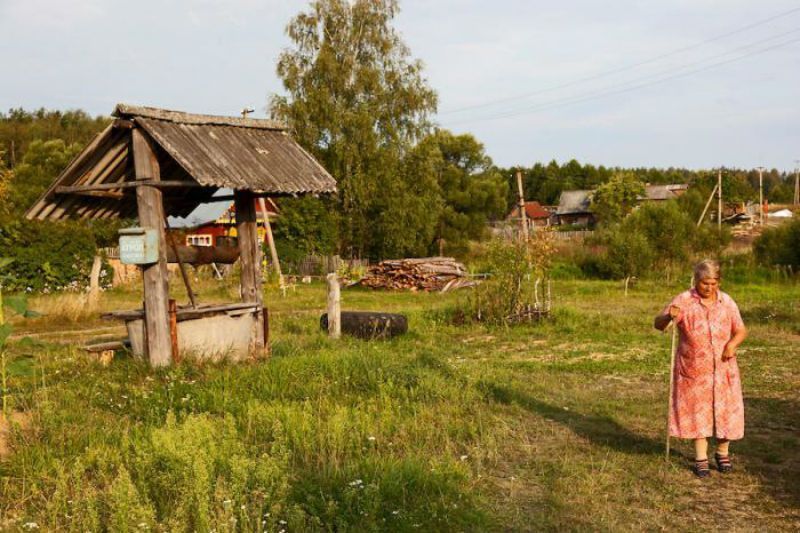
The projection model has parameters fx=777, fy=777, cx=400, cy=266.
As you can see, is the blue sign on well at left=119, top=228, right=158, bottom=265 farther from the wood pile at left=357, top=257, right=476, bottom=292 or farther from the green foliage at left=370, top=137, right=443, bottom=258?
the green foliage at left=370, top=137, right=443, bottom=258

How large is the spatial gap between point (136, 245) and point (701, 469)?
21.6ft

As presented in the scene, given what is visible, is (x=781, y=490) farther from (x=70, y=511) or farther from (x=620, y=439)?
(x=70, y=511)

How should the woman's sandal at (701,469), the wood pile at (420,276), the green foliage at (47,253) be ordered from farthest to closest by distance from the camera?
the wood pile at (420,276) < the green foliage at (47,253) < the woman's sandal at (701,469)

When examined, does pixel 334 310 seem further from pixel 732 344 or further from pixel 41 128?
pixel 41 128

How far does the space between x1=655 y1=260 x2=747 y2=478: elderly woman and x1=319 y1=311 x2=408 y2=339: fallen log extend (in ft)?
26.1

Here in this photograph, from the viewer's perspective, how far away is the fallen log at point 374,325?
1391cm

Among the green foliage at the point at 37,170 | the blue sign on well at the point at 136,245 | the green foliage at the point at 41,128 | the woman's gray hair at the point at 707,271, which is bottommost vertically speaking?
the woman's gray hair at the point at 707,271

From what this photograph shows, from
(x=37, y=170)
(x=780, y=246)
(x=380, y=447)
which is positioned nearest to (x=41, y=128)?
(x=37, y=170)

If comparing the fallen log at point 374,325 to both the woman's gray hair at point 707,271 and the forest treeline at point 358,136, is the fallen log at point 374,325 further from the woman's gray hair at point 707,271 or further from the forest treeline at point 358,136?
the forest treeline at point 358,136

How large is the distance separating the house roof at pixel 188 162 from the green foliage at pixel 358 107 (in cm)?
2455

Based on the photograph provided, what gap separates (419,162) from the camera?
3753 cm

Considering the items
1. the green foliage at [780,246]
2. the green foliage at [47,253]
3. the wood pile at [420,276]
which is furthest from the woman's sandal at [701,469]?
the green foliage at [780,246]

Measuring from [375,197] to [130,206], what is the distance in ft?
82.9

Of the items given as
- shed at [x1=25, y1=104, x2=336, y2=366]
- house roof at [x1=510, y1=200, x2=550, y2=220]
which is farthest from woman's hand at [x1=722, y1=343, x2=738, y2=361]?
house roof at [x1=510, y1=200, x2=550, y2=220]
